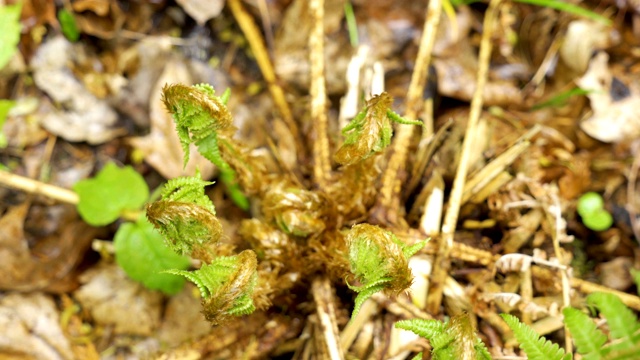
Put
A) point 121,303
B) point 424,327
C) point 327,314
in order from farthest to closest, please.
Result: point 121,303
point 327,314
point 424,327

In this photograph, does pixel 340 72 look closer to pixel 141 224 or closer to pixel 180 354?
pixel 141 224

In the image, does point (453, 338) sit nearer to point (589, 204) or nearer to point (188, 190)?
point (188, 190)

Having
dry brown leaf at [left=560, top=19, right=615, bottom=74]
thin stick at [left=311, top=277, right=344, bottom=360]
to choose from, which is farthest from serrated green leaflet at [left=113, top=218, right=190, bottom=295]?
dry brown leaf at [left=560, top=19, right=615, bottom=74]

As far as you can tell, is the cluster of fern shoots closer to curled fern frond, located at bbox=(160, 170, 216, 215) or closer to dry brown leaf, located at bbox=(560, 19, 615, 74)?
curled fern frond, located at bbox=(160, 170, 216, 215)

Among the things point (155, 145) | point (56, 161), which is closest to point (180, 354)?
point (155, 145)

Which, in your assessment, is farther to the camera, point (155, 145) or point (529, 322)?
point (155, 145)

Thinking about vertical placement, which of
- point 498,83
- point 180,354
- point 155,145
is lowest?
point 180,354

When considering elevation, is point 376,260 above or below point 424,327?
above

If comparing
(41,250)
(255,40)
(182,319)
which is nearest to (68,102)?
(41,250)
